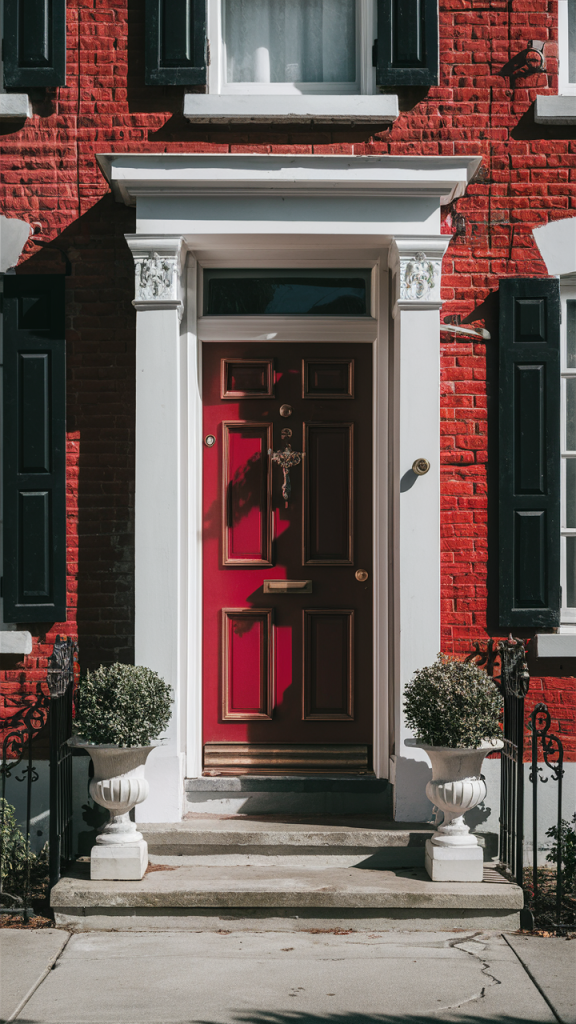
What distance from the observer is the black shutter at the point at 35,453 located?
5.71m

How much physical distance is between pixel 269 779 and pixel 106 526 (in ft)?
5.77

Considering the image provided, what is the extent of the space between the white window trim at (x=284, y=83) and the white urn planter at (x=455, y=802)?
3857mm

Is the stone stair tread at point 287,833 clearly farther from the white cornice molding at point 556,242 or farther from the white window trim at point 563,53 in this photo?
the white window trim at point 563,53

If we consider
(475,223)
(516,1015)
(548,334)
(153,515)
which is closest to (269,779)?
(153,515)

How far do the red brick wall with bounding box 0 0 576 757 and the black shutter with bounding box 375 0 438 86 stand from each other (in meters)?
0.10

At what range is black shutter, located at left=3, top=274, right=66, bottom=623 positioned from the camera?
571 centimetres

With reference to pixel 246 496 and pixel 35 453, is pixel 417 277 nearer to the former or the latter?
pixel 246 496

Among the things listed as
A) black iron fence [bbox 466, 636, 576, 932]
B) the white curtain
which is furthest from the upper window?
black iron fence [bbox 466, 636, 576, 932]

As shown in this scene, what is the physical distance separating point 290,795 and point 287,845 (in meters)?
0.45

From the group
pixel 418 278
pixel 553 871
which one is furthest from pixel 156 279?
pixel 553 871

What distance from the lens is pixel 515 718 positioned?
5.14 meters

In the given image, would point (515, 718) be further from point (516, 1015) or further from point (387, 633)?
point (516, 1015)

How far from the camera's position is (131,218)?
5.82 m

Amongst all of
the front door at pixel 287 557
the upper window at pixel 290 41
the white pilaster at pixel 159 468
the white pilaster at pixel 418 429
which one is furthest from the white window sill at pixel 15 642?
the upper window at pixel 290 41
